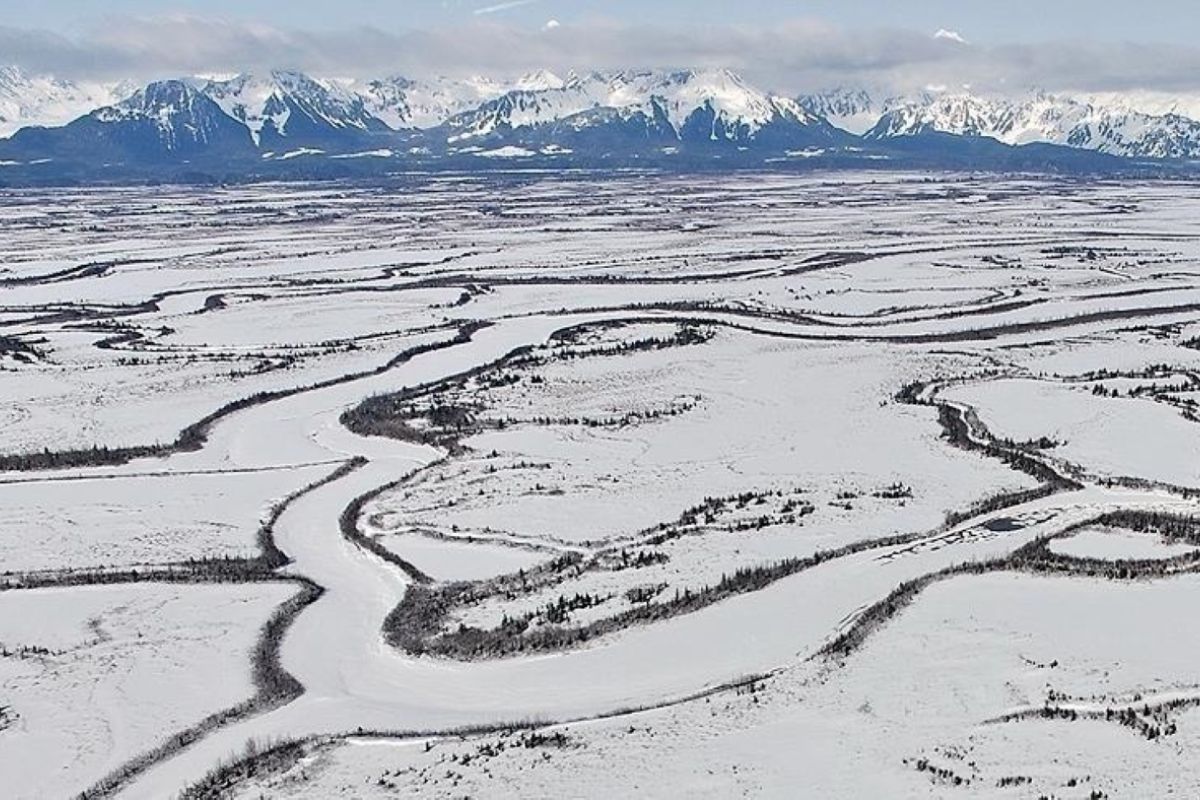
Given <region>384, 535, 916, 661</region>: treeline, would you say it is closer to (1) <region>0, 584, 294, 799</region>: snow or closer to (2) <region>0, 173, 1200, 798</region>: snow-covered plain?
(2) <region>0, 173, 1200, 798</region>: snow-covered plain

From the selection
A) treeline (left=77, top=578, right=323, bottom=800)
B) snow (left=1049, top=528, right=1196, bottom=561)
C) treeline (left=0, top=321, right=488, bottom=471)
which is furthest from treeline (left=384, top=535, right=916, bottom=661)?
treeline (left=0, top=321, right=488, bottom=471)

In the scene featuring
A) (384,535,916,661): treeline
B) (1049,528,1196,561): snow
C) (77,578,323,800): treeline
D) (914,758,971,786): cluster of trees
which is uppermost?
(1049,528,1196,561): snow

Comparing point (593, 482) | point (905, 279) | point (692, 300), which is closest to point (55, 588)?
point (593, 482)

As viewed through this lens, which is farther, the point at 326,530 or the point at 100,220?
the point at 100,220

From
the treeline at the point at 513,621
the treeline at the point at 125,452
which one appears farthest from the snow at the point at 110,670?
the treeline at the point at 125,452

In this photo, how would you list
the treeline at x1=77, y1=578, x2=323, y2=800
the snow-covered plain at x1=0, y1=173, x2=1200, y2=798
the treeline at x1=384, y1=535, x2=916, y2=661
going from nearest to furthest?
the treeline at x1=77, y1=578, x2=323, y2=800, the snow-covered plain at x1=0, y1=173, x2=1200, y2=798, the treeline at x1=384, y1=535, x2=916, y2=661

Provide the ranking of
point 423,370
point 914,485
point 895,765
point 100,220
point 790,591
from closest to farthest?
1. point 895,765
2. point 790,591
3. point 914,485
4. point 423,370
5. point 100,220

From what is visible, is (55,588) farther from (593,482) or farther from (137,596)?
(593,482)

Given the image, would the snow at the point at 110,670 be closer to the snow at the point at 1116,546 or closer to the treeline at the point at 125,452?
the treeline at the point at 125,452
